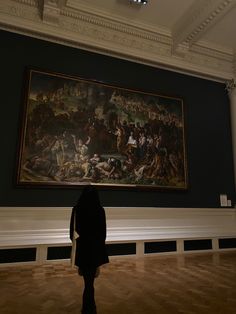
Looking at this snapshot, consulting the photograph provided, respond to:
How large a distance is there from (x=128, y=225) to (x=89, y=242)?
3.89 meters

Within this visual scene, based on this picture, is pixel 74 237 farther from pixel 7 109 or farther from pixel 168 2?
pixel 168 2

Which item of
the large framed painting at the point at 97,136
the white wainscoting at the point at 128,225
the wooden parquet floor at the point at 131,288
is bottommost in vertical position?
the wooden parquet floor at the point at 131,288

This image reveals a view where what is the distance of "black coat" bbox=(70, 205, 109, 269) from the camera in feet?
9.92

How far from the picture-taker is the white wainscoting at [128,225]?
231 inches

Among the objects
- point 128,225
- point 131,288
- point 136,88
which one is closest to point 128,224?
point 128,225

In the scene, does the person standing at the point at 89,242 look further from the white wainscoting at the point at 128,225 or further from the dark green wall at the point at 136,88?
the dark green wall at the point at 136,88

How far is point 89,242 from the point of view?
309 centimetres

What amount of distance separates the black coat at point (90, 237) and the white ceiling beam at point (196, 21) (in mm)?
6193

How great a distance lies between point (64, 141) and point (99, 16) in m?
3.53

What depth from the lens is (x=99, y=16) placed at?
23.9 feet

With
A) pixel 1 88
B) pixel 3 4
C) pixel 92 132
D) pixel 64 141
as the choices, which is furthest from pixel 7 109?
pixel 3 4

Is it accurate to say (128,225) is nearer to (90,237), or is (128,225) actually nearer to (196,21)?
(90,237)

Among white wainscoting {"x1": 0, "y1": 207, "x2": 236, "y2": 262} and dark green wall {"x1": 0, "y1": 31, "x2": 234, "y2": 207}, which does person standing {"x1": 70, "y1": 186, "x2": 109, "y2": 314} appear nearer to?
white wainscoting {"x1": 0, "y1": 207, "x2": 236, "y2": 262}

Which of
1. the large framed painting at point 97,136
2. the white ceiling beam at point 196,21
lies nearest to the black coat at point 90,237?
the large framed painting at point 97,136
